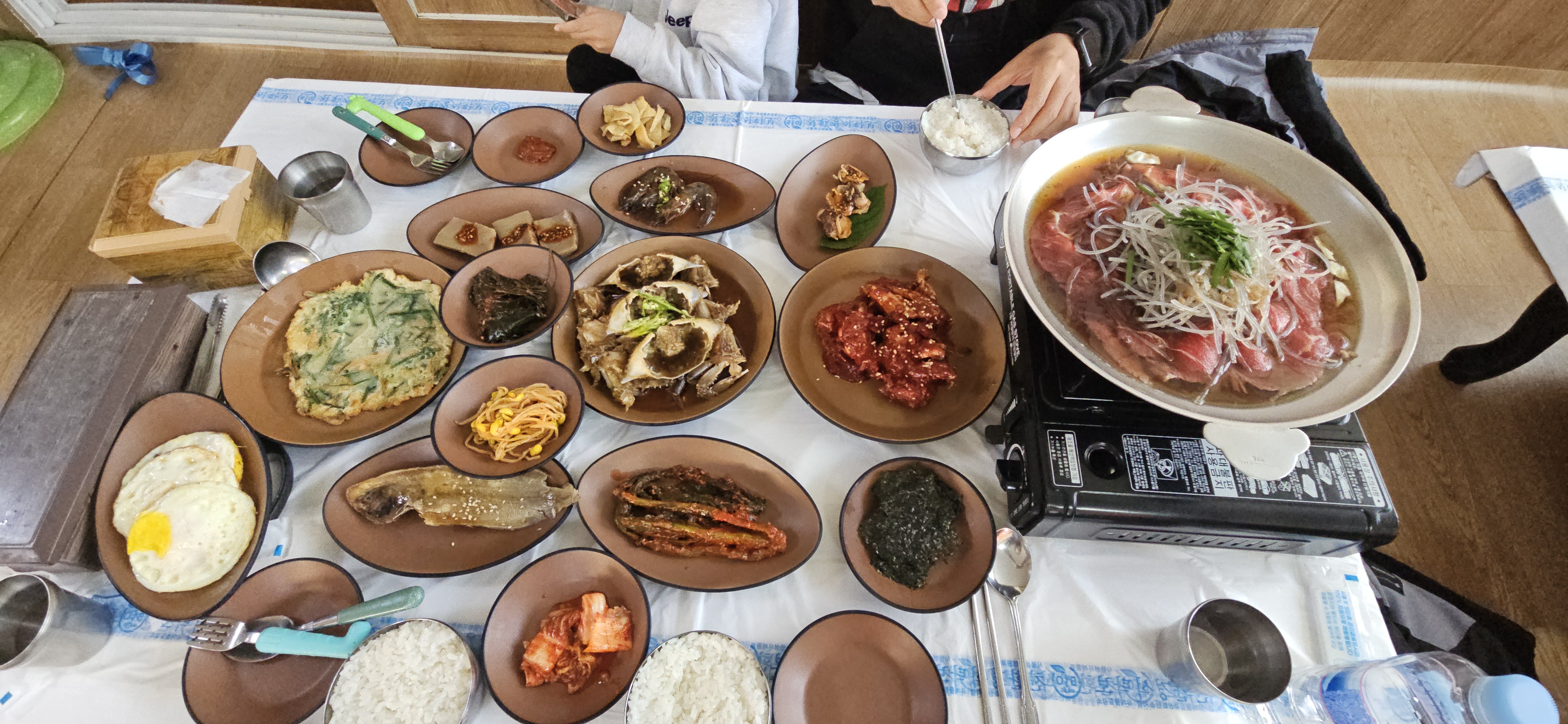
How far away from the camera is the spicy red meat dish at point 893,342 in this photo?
1796 mm

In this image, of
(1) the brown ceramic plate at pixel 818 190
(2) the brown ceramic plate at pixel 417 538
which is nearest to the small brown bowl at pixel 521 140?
(1) the brown ceramic plate at pixel 818 190

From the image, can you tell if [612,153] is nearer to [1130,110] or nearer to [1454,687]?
[1130,110]

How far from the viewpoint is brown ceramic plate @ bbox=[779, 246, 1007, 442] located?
173 cm

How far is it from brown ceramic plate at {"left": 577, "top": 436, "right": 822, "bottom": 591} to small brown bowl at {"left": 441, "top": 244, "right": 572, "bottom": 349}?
47 cm

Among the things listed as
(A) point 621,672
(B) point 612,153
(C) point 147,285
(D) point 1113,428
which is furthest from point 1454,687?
(C) point 147,285

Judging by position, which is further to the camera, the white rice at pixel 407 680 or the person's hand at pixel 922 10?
the person's hand at pixel 922 10

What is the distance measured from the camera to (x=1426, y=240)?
360cm

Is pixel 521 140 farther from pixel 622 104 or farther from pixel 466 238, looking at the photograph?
pixel 466 238

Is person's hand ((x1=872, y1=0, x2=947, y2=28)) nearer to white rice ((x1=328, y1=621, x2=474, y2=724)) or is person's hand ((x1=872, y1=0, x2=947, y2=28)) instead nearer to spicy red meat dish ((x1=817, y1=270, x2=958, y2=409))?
spicy red meat dish ((x1=817, y1=270, x2=958, y2=409))

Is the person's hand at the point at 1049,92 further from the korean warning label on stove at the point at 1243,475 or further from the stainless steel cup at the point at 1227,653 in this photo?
the stainless steel cup at the point at 1227,653

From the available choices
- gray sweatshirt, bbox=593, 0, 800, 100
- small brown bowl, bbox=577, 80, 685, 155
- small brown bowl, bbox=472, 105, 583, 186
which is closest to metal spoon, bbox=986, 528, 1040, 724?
small brown bowl, bbox=577, 80, 685, 155

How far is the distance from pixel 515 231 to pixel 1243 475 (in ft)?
7.18

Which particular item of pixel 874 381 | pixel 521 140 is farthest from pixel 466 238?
pixel 874 381

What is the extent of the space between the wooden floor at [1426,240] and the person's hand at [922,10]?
2.81m
